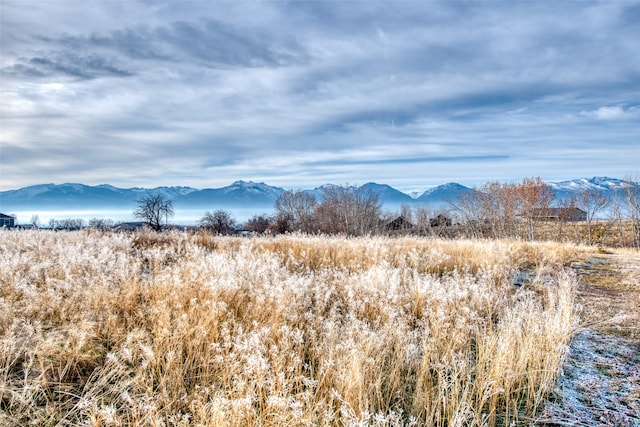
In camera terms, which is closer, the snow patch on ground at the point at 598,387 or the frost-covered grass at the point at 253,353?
the frost-covered grass at the point at 253,353

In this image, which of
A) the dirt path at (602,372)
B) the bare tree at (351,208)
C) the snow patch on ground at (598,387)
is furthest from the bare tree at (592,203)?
the snow patch on ground at (598,387)

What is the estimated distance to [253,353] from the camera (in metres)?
3.31

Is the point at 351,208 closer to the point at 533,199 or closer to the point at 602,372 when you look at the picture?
the point at 533,199

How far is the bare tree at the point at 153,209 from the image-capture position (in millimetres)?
38531

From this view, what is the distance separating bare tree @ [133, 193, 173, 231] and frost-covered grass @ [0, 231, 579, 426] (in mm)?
34598

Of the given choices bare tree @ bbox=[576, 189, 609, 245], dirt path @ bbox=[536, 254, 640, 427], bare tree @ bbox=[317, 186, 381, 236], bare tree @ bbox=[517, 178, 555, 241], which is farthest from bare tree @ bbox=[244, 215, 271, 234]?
dirt path @ bbox=[536, 254, 640, 427]

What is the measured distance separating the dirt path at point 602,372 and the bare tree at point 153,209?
3803cm

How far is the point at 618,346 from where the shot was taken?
4453 mm

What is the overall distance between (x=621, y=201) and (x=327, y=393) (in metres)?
66.8

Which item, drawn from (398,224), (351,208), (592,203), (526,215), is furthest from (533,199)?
(351,208)

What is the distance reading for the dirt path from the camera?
2971 mm

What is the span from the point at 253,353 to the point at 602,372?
3.68 metres

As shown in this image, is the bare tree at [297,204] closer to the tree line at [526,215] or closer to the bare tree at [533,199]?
the tree line at [526,215]

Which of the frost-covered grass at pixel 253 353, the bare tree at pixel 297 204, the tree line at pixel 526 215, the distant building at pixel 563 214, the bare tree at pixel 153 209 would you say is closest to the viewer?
the frost-covered grass at pixel 253 353
